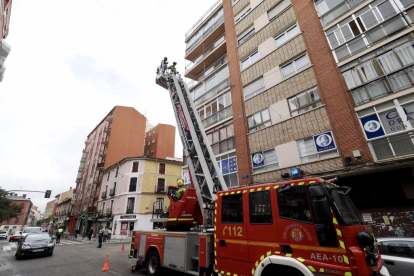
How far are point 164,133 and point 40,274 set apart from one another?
39036 millimetres

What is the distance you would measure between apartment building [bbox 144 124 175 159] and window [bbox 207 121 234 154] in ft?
94.1

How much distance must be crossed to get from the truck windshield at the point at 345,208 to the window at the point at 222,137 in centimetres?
1126

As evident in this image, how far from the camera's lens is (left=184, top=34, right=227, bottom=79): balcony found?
1992 centimetres

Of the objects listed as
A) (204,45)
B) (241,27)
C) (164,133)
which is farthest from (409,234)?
(164,133)

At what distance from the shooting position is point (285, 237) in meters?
3.75

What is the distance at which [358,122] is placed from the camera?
31.6 feet

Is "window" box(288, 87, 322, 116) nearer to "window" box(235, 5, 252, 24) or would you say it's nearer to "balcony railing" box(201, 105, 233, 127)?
"balcony railing" box(201, 105, 233, 127)

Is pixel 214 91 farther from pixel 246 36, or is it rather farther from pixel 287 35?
pixel 287 35

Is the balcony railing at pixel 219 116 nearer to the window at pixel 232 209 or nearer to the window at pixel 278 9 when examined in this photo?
the window at pixel 278 9

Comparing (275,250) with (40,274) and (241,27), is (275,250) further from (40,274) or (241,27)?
(241,27)

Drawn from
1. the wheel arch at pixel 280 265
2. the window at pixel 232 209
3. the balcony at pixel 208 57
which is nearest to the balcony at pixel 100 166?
the balcony at pixel 208 57

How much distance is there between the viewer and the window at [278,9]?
15.0 m

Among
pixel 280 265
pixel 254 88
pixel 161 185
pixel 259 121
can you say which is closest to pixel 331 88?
pixel 259 121

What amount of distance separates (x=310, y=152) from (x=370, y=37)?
6.63 metres
